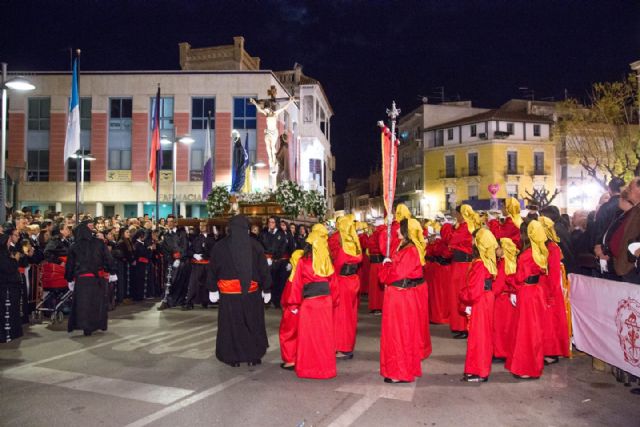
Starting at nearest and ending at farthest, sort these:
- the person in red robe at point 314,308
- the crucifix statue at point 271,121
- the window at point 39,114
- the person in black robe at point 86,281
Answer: the person in red robe at point 314,308
the person in black robe at point 86,281
the crucifix statue at point 271,121
the window at point 39,114

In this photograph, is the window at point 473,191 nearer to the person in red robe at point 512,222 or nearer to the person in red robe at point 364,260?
the person in red robe at point 364,260

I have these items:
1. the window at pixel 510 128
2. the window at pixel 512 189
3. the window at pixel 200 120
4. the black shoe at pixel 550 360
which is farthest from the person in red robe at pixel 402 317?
the window at pixel 510 128

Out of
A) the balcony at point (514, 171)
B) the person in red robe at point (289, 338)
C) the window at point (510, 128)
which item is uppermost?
the window at point (510, 128)

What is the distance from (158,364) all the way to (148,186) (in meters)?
32.0

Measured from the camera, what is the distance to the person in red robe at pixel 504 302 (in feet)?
23.8

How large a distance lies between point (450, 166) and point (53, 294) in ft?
158

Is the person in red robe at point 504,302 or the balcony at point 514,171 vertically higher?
the balcony at point 514,171

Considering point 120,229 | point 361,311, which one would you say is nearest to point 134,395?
point 361,311

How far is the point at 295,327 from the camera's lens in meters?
7.68

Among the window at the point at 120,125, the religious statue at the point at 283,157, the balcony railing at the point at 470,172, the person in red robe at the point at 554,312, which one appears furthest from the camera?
the balcony railing at the point at 470,172

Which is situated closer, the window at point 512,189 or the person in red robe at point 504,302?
the person in red robe at point 504,302

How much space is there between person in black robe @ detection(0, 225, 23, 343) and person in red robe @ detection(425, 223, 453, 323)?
7.77 meters

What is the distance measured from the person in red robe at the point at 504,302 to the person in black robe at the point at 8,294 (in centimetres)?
783

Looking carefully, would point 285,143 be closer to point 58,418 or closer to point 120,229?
point 120,229
